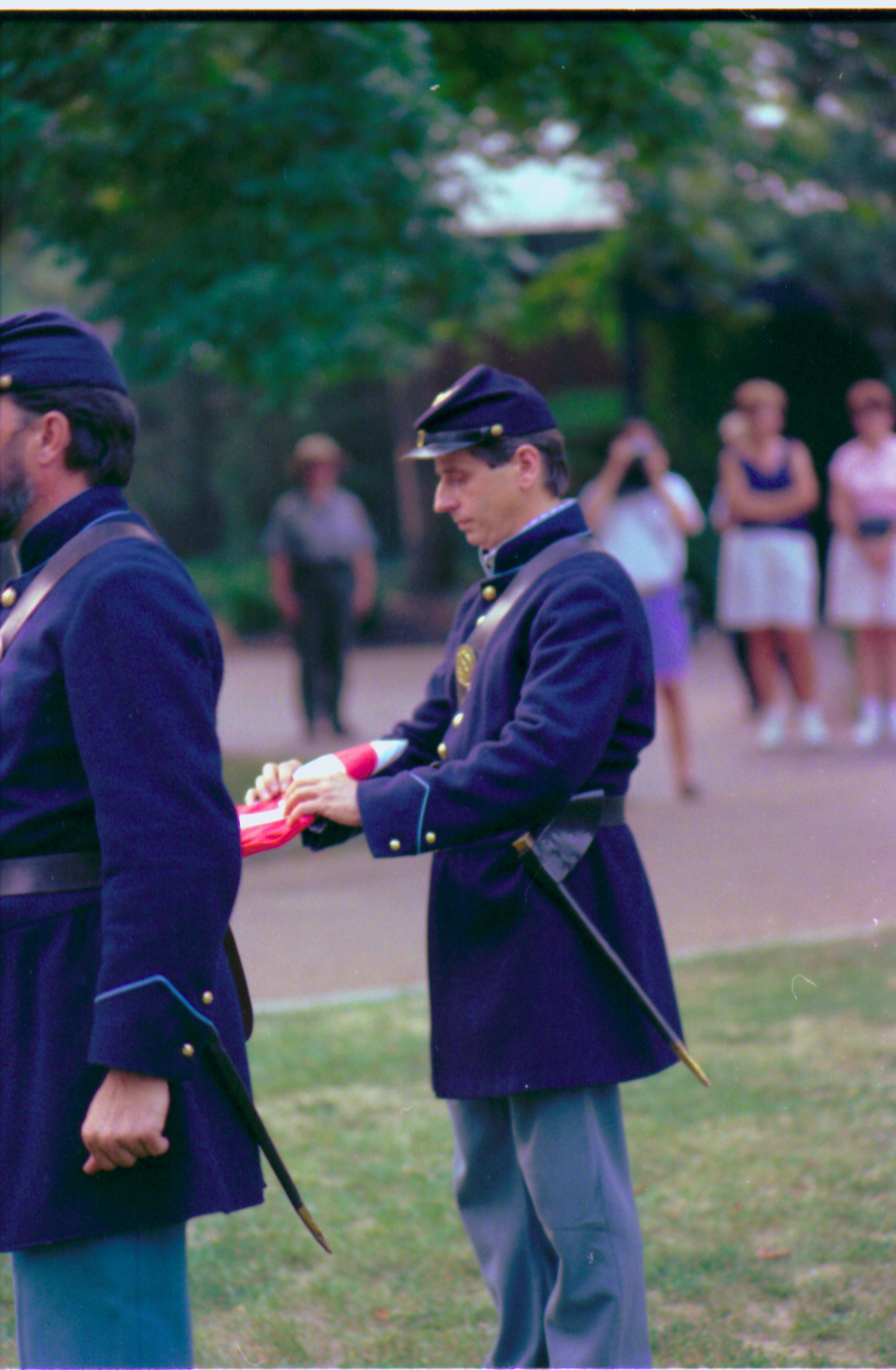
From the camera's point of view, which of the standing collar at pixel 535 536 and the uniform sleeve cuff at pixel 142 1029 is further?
the standing collar at pixel 535 536

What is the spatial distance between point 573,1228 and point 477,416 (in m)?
1.42

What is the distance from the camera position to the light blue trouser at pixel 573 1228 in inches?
112

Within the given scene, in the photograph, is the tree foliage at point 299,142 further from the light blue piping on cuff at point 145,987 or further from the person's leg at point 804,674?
the light blue piping on cuff at point 145,987

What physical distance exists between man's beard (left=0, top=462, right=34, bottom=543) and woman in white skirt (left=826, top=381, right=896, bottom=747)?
8.35 metres

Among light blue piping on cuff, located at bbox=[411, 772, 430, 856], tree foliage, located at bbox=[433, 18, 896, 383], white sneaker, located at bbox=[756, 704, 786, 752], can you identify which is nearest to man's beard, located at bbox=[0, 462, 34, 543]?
light blue piping on cuff, located at bbox=[411, 772, 430, 856]

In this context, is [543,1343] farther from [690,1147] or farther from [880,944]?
[880,944]

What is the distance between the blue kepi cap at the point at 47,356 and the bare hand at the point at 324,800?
75 centimetres

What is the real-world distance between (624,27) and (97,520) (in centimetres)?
577

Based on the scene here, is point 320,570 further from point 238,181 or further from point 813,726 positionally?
point 238,181

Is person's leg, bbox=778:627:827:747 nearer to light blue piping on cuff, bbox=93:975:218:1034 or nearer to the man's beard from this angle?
the man's beard

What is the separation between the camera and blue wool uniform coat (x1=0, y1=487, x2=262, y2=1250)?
222cm

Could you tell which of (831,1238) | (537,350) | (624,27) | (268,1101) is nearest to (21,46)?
(624,27)

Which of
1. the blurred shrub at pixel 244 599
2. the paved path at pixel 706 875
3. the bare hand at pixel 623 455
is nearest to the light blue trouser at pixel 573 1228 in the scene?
the paved path at pixel 706 875

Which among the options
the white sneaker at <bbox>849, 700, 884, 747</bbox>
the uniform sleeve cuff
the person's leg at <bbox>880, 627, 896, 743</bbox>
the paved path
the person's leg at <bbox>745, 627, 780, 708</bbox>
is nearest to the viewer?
the uniform sleeve cuff
